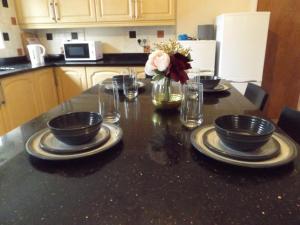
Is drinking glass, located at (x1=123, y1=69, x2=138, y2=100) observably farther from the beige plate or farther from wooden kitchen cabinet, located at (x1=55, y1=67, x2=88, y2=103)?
wooden kitchen cabinet, located at (x1=55, y1=67, x2=88, y2=103)

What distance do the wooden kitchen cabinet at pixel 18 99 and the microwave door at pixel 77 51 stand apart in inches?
25.5

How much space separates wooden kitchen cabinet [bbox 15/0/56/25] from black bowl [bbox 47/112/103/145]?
8.75 feet

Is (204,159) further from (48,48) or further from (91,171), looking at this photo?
(48,48)

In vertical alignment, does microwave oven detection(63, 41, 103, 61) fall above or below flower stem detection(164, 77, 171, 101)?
above

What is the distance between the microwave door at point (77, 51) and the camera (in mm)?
2986

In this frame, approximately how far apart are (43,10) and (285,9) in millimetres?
2968

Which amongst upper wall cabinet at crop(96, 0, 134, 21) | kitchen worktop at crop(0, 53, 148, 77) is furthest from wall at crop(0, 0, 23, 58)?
upper wall cabinet at crop(96, 0, 134, 21)

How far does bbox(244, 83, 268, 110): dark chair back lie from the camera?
1.37m

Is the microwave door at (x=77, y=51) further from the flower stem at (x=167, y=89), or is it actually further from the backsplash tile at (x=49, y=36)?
the flower stem at (x=167, y=89)

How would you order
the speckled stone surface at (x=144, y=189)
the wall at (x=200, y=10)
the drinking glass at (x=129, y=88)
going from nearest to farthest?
the speckled stone surface at (x=144, y=189) < the drinking glass at (x=129, y=88) < the wall at (x=200, y=10)

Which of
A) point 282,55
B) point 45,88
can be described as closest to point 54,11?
point 45,88

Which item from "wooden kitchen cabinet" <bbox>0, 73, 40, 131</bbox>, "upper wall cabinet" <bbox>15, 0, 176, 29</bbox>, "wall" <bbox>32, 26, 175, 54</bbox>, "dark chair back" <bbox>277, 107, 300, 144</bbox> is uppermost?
"upper wall cabinet" <bbox>15, 0, 176, 29</bbox>

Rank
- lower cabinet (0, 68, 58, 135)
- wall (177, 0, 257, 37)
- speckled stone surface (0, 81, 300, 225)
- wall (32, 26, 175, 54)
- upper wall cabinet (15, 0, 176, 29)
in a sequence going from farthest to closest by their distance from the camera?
wall (32, 26, 175, 54), wall (177, 0, 257, 37), upper wall cabinet (15, 0, 176, 29), lower cabinet (0, 68, 58, 135), speckled stone surface (0, 81, 300, 225)

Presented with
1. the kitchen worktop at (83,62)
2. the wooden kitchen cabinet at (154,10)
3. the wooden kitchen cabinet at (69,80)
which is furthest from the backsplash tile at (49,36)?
the wooden kitchen cabinet at (154,10)
